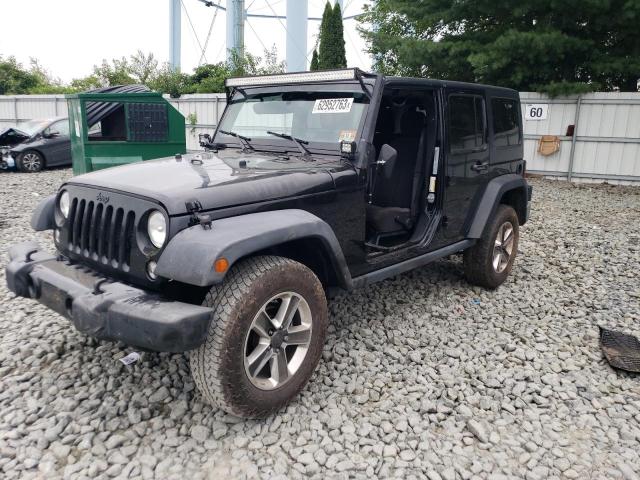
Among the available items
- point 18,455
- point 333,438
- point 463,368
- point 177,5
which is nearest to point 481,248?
point 463,368

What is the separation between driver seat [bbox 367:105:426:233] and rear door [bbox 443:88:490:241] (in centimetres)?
25

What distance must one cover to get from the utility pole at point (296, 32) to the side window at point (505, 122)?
19.1 m

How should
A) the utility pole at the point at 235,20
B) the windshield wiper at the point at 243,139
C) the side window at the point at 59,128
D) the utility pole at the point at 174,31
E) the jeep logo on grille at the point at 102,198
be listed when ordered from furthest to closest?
the utility pole at the point at 174,31 → the utility pole at the point at 235,20 → the side window at the point at 59,128 → the windshield wiper at the point at 243,139 → the jeep logo on grille at the point at 102,198

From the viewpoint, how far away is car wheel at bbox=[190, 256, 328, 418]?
2.61 m

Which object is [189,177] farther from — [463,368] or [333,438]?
[463,368]

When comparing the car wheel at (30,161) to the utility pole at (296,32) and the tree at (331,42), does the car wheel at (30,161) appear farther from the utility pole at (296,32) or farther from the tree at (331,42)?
the utility pole at (296,32)

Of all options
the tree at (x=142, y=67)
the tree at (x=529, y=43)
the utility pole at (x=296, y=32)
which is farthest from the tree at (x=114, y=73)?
the tree at (x=529, y=43)

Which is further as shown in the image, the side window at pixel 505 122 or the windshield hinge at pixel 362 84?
the side window at pixel 505 122

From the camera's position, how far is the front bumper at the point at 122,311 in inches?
94.7

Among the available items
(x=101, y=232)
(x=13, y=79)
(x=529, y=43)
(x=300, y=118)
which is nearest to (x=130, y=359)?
(x=101, y=232)

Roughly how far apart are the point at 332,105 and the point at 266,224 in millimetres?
1372

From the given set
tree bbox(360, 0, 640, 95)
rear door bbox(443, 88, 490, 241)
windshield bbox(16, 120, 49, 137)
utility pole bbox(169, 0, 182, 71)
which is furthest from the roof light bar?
utility pole bbox(169, 0, 182, 71)

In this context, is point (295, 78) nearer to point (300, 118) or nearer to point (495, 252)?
point (300, 118)

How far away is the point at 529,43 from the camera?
1188 centimetres
